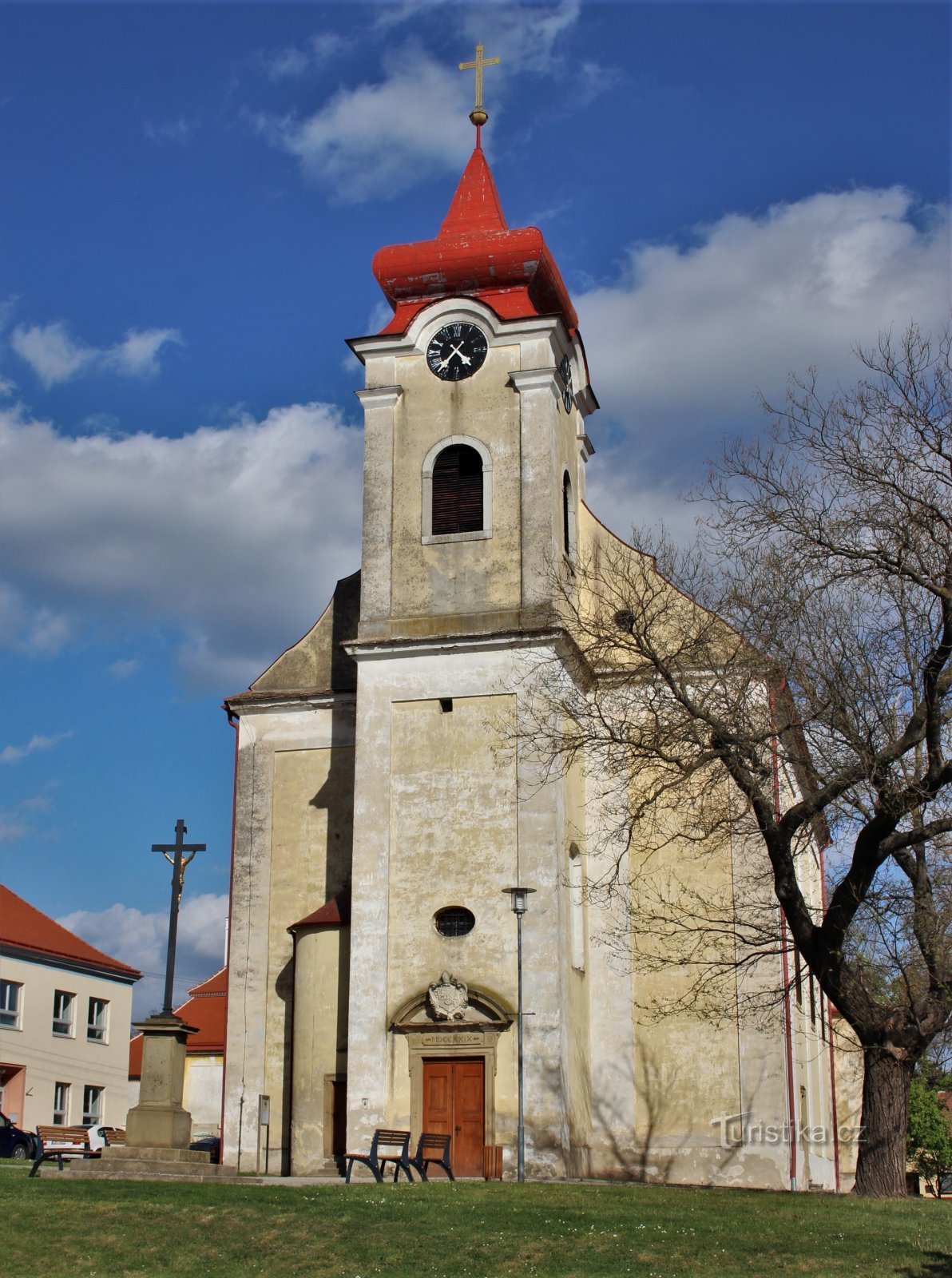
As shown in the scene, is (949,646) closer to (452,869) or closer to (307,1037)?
(452,869)

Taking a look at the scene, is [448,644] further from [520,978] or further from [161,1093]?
[161,1093]

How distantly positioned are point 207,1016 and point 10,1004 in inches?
307

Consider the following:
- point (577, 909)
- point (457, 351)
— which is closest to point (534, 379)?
point (457, 351)

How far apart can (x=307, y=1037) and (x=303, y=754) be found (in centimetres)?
594

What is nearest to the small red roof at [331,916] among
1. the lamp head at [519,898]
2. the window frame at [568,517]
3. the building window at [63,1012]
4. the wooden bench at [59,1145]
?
the lamp head at [519,898]

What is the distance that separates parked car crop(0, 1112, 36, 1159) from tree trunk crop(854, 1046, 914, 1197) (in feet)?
63.2

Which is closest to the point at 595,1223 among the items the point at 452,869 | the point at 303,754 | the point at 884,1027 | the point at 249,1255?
the point at 249,1255

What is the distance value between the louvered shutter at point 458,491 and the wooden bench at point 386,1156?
1125 centimetres

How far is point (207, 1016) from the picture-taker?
169ft

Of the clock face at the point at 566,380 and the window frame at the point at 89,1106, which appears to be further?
the window frame at the point at 89,1106

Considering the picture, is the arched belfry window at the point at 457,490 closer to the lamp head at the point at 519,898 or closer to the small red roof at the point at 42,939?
the lamp head at the point at 519,898

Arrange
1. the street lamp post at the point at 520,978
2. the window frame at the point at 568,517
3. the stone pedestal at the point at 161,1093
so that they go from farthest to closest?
the window frame at the point at 568,517 → the street lamp post at the point at 520,978 → the stone pedestal at the point at 161,1093

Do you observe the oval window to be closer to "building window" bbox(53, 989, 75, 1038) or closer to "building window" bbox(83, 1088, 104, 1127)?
"building window" bbox(53, 989, 75, 1038)

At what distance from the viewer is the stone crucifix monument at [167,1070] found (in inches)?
888
